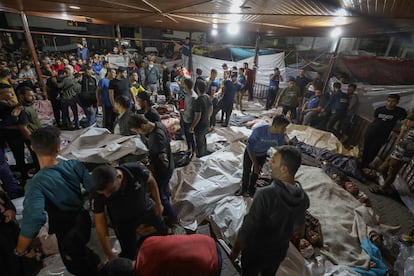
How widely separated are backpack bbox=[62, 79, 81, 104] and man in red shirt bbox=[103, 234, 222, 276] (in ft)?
16.3

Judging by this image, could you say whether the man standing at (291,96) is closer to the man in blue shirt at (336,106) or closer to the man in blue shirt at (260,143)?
the man in blue shirt at (336,106)

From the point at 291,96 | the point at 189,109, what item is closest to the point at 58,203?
the point at 189,109

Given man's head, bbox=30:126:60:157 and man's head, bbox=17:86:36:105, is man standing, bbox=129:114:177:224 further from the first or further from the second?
man's head, bbox=17:86:36:105

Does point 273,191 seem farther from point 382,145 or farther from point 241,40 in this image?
point 241,40

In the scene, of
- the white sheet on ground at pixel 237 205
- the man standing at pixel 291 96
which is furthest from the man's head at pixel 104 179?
the man standing at pixel 291 96

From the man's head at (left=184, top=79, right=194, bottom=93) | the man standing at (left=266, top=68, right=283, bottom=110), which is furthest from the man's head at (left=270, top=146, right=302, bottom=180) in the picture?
the man standing at (left=266, top=68, right=283, bottom=110)

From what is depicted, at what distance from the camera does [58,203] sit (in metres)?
1.60

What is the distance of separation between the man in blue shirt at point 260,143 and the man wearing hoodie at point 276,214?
1.15 meters

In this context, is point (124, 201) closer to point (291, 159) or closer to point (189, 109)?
point (291, 159)

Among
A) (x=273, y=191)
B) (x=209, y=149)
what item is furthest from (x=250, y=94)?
(x=273, y=191)

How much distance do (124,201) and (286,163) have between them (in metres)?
1.35

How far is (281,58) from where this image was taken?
9.11 meters

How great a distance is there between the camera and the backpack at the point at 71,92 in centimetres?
498

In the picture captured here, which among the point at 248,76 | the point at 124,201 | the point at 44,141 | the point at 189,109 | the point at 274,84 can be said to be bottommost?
the point at 124,201
